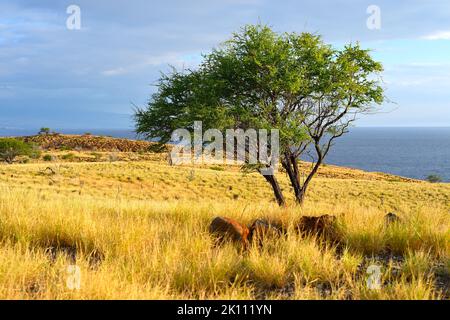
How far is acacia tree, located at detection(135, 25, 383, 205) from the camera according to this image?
18.5 metres

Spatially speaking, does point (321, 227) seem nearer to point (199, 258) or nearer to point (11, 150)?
point (199, 258)

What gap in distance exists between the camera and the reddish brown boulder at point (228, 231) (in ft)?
24.8

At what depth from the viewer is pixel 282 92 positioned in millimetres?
19766

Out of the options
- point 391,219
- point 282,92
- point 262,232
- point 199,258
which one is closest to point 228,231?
point 262,232

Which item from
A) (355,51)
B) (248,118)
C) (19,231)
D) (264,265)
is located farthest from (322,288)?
(355,51)

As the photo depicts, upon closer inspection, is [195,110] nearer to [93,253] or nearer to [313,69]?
[313,69]

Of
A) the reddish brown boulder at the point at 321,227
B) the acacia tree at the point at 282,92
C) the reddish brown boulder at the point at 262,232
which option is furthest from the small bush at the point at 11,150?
the reddish brown boulder at the point at 321,227

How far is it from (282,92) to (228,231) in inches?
512

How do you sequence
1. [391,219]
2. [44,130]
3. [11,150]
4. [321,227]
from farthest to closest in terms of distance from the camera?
[44,130] → [11,150] → [391,219] → [321,227]

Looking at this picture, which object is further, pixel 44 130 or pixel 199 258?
pixel 44 130

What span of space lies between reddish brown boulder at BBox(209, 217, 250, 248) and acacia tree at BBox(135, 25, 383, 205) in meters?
10.1

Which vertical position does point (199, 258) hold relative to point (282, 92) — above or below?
below

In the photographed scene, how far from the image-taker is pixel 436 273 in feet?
20.4

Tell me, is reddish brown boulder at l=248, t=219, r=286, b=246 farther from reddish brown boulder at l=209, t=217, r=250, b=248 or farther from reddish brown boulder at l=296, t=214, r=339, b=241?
reddish brown boulder at l=296, t=214, r=339, b=241
